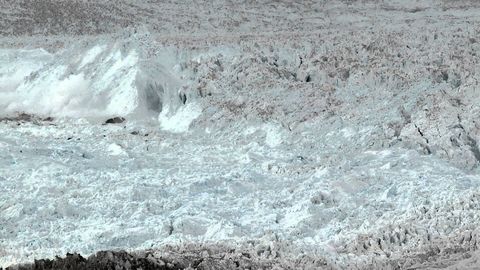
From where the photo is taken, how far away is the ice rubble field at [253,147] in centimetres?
1068

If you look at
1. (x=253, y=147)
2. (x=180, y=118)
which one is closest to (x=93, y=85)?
(x=180, y=118)

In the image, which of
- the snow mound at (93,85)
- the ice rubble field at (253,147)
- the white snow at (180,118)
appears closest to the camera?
the ice rubble field at (253,147)

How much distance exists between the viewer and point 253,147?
14.5 meters

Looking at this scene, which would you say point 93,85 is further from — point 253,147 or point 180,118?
point 253,147

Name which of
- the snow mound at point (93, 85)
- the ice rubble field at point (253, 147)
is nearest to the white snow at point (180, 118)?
the ice rubble field at point (253, 147)

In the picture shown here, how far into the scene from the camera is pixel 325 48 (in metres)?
19.0

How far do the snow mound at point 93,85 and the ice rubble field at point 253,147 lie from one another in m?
0.05

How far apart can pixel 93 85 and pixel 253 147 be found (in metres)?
5.78

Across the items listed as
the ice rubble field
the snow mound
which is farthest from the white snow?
the snow mound

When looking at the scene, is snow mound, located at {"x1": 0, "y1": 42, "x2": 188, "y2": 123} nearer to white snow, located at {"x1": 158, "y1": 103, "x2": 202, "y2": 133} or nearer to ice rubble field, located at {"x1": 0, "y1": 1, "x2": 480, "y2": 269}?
ice rubble field, located at {"x1": 0, "y1": 1, "x2": 480, "y2": 269}

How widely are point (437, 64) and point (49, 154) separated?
30.5ft

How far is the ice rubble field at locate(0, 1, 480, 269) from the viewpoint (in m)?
10.7

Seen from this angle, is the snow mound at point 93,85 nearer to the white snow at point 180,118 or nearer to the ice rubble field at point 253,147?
the ice rubble field at point 253,147

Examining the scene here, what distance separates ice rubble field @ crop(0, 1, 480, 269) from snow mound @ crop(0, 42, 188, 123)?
5 cm
